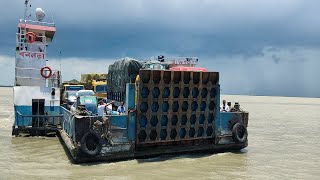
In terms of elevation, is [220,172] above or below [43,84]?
below

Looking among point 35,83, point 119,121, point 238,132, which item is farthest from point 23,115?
point 238,132

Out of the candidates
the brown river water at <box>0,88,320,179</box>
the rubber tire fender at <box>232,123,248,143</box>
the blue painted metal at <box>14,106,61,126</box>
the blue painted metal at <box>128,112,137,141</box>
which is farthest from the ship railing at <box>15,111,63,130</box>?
the rubber tire fender at <box>232,123,248,143</box>

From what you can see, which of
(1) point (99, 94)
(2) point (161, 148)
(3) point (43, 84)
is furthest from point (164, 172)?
(1) point (99, 94)

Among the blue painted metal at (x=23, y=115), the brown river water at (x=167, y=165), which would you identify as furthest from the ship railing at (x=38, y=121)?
the brown river water at (x=167, y=165)

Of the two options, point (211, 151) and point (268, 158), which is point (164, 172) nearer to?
point (211, 151)

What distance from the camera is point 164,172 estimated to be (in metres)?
11.4

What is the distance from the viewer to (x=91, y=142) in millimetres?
12000

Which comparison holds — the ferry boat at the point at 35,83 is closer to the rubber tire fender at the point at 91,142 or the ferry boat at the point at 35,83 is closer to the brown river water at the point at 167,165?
the brown river water at the point at 167,165

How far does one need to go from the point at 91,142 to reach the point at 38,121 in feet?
23.6

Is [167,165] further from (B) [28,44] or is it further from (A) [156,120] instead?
(B) [28,44]

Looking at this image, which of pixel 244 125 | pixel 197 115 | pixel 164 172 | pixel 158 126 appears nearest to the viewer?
pixel 164 172

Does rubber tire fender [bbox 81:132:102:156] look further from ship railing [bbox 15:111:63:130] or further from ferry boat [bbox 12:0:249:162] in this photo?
ship railing [bbox 15:111:63:130]

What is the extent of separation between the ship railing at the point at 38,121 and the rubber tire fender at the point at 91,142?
21.8 ft

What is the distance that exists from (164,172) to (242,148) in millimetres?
4991
